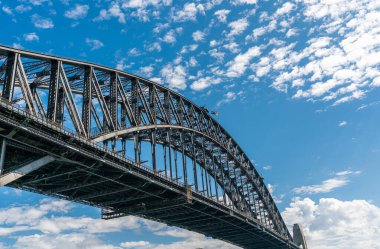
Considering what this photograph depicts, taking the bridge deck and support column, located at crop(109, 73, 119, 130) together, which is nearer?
the bridge deck

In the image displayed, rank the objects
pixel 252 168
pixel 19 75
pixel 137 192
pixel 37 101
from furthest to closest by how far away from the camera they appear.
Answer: pixel 252 168, pixel 137 192, pixel 37 101, pixel 19 75

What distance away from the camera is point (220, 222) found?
79000 millimetres

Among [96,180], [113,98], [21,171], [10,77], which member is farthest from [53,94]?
[96,180]

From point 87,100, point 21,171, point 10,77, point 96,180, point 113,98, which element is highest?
point 113,98

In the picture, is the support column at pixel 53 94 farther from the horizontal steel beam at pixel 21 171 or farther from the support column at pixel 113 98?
the support column at pixel 113 98

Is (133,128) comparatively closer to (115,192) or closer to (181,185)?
(115,192)

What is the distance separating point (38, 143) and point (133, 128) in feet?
49.0

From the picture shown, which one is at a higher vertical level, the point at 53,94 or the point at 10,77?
the point at 53,94

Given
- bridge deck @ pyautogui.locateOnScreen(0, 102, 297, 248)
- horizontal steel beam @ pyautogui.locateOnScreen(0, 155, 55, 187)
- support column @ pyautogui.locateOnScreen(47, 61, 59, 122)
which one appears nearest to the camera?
horizontal steel beam @ pyautogui.locateOnScreen(0, 155, 55, 187)

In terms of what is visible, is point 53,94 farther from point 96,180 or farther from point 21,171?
point 96,180

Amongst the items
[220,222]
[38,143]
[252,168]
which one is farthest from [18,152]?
[252,168]

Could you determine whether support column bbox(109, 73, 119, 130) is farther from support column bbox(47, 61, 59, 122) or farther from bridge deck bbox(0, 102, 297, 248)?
support column bbox(47, 61, 59, 122)

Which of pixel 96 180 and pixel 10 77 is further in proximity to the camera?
pixel 96 180

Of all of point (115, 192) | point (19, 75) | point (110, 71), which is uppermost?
point (110, 71)
